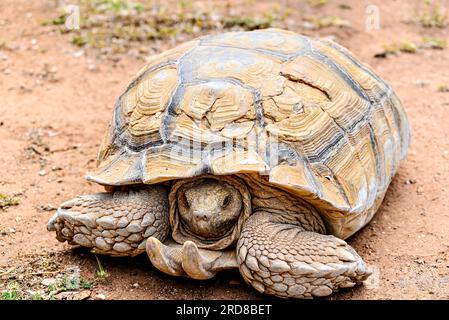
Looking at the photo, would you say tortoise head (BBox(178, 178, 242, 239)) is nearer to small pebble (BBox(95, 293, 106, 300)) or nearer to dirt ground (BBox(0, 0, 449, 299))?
dirt ground (BBox(0, 0, 449, 299))

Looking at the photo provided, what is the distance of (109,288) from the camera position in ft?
11.4

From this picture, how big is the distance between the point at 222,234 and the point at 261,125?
610 millimetres

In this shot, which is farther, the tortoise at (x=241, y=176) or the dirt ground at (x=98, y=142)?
the dirt ground at (x=98, y=142)

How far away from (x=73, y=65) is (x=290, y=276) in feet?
13.1

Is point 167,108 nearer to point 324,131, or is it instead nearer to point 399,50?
point 324,131

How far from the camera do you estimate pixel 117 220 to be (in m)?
3.46

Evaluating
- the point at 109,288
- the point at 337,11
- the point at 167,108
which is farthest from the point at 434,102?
the point at 109,288

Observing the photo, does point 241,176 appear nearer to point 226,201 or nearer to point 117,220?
point 226,201

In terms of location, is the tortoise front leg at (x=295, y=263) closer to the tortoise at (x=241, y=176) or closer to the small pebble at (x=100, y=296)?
the tortoise at (x=241, y=176)

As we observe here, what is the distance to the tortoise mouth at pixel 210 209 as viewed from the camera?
337 cm

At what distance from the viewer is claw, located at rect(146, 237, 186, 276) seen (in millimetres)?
3324

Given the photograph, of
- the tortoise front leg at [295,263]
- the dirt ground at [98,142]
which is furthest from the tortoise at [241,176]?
the dirt ground at [98,142]

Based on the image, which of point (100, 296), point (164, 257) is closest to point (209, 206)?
point (164, 257)

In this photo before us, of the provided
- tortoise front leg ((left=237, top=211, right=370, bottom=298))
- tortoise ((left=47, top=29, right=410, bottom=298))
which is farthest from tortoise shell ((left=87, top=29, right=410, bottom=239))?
tortoise front leg ((left=237, top=211, right=370, bottom=298))
